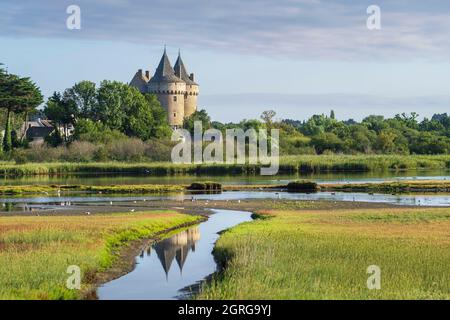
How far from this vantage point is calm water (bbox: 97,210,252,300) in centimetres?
2548

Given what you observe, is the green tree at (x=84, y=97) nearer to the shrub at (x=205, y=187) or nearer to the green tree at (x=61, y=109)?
the green tree at (x=61, y=109)

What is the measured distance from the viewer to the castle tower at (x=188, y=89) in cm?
18212

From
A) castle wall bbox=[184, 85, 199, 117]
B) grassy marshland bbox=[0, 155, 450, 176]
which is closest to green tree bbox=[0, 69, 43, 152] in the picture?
grassy marshland bbox=[0, 155, 450, 176]

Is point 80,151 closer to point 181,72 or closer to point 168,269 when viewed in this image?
point 181,72

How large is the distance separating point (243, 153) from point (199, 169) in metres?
16.5

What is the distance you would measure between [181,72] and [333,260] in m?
159

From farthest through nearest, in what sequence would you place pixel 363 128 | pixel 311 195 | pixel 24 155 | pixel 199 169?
pixel 363 128 < pixel 24 155 < pixel 199 169 < pixel 311 195

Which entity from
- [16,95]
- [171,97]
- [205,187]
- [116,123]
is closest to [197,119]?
[171,97]

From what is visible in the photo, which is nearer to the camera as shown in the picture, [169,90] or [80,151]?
[80,151]

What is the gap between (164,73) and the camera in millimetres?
175875

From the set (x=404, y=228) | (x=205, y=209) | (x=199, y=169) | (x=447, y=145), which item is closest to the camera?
(x=404, y=228)
